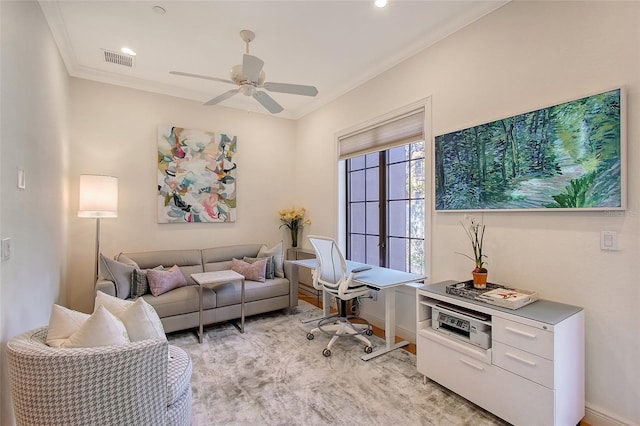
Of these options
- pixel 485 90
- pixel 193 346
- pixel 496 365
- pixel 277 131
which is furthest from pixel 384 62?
pixel 193 346

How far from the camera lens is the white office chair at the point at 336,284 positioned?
2820mm

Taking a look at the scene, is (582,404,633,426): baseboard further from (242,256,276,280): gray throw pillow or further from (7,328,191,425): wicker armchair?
(242,256,276,280): gray throw pillow

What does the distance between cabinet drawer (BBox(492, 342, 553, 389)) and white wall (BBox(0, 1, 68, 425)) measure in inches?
107

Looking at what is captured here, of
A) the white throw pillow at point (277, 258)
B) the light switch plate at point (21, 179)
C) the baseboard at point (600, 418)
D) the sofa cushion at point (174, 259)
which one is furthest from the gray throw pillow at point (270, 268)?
the baseboard at point (600, 418)

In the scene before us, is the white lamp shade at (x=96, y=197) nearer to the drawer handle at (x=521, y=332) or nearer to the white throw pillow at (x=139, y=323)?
the white throw pillow at (x=139, y=323)

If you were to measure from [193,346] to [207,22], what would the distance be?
304cm

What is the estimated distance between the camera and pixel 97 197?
3.10 meters

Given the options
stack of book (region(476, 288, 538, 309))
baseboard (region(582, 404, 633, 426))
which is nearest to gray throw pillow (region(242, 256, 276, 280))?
stack of book (region(476, 288, 538, 309))

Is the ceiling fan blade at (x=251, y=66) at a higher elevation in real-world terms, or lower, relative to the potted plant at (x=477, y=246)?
higher

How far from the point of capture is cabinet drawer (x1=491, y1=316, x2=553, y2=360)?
5.37 ft

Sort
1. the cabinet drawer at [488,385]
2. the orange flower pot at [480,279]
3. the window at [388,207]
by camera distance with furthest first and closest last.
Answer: the window at [388,207] < the orange flower pot at [480,279] < the cabinet drawer at [488,385]

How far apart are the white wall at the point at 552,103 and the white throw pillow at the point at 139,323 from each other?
234 cm

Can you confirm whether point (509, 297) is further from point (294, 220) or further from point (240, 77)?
point (294, 220)

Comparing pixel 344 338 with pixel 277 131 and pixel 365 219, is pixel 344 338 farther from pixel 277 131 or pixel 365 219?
pixel 277 131
